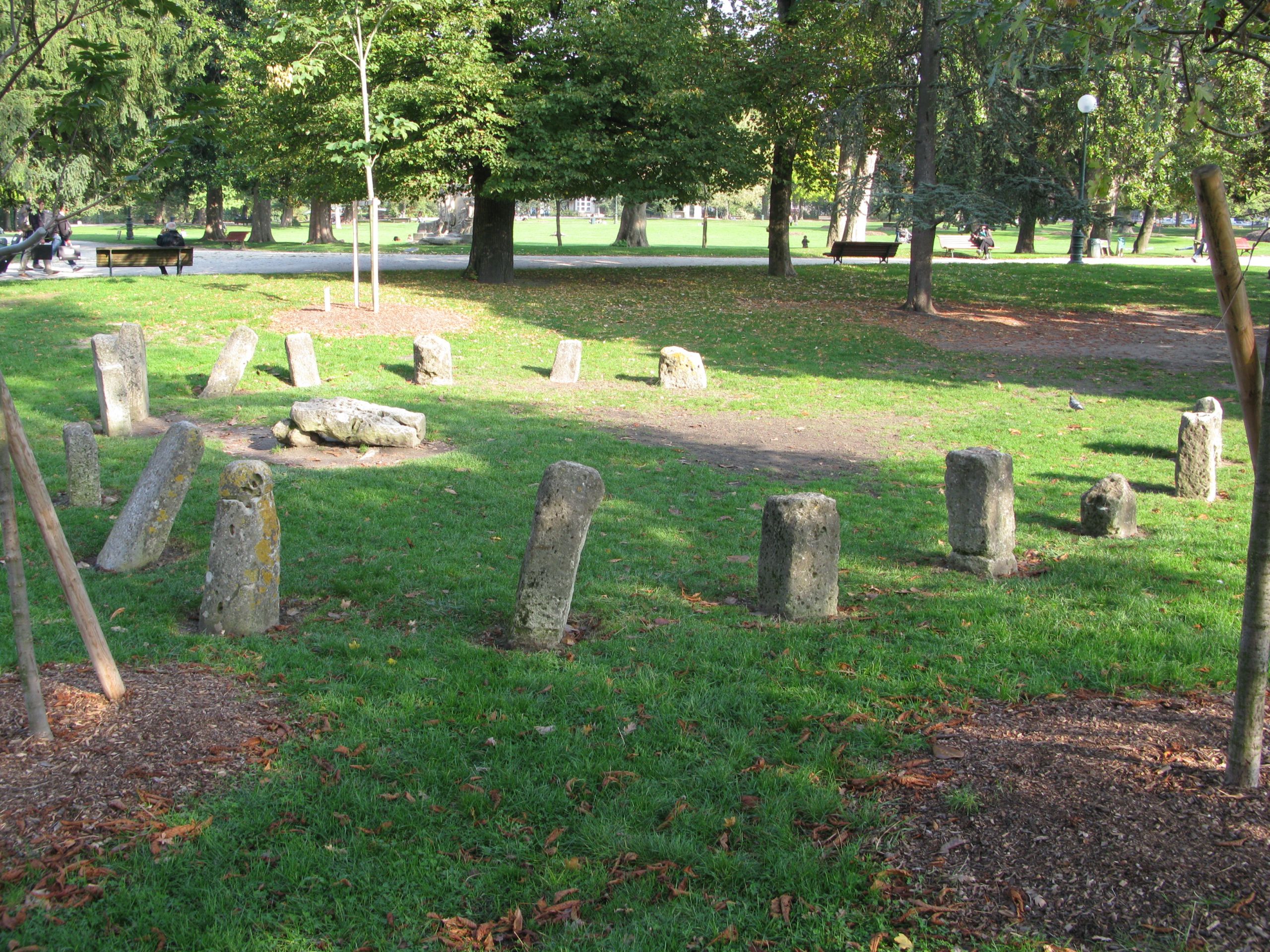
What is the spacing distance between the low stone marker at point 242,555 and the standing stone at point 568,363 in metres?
10.2

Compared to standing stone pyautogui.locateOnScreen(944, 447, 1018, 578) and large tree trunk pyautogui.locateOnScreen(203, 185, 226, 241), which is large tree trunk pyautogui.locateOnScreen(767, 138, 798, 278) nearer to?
standing stone pyautogui.locateOnScreen(944, 447, 1018, 578)

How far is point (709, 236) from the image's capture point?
76250 mm

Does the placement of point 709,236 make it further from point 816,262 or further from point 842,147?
point 842,147

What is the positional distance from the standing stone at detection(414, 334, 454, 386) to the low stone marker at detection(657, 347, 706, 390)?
3.51m

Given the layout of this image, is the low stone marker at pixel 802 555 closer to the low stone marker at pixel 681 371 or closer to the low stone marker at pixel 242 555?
the low stone marker at pixel 242 555

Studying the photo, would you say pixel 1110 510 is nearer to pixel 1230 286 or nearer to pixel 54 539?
pixel 1230 286

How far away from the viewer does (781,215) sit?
30.2m

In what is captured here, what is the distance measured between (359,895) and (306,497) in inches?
232

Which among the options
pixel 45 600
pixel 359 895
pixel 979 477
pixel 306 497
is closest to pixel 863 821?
pixel 359 895

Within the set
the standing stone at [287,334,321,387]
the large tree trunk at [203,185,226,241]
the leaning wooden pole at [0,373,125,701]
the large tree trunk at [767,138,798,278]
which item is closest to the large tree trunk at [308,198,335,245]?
the large tree trunk at [203,185,226,241]

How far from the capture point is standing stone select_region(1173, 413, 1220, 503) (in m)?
9.82

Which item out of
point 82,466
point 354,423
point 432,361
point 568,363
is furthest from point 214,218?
point 82,466

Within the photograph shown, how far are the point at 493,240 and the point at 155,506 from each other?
19.9 meters

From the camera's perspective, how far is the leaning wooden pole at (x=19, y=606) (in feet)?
14.3
